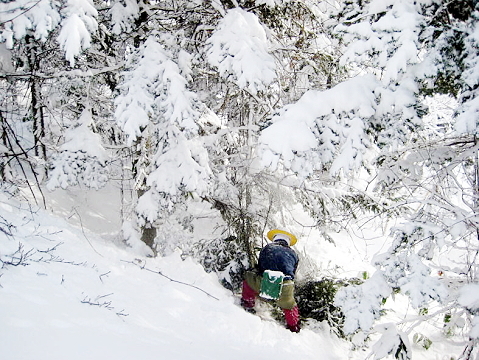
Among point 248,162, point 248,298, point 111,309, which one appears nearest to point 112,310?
point 111,309

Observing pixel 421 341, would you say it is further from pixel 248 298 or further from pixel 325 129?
pixel 325 129

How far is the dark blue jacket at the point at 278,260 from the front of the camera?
227 inches

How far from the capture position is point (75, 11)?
442cm

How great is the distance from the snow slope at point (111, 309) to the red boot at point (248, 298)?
1.40 ft

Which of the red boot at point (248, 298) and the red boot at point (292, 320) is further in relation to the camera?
the red boot at point (248, 298)

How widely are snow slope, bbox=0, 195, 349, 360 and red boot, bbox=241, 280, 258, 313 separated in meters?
0.43

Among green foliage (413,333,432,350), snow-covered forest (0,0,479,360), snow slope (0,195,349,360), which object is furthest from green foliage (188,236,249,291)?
green foliage (413,333,432,350)

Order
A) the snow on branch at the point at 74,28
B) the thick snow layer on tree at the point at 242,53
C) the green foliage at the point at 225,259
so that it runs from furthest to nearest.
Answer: the green foliage at the point at 225,259
the thick snow layer on tree at the point at 242,53
the snow on branch at the point at 74,28

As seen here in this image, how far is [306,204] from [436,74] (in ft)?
15.6

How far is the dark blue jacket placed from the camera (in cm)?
577

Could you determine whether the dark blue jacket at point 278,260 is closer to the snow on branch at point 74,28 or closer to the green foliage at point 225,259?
the green foliage at point 225,259

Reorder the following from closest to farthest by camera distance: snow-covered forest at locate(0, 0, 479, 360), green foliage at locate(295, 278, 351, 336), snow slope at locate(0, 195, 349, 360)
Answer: snow slope at locate(0, 195, 349, 360) → snow-covered forest at locate(0, 0, 479, 360) → green foliage at locate(295, 278, 351, 336)

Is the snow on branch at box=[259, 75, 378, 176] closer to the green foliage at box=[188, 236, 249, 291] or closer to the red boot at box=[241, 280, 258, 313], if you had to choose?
the red boot at box=[241, 280, 258, 313]

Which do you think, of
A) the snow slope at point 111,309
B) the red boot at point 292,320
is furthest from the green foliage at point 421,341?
the red boot at point 292,320
